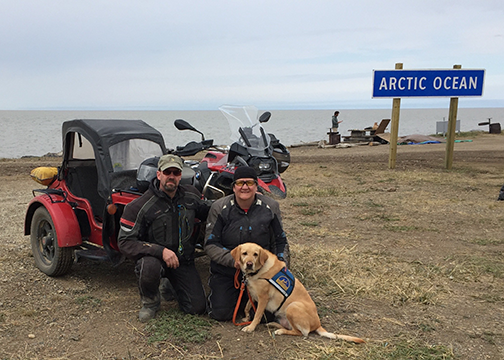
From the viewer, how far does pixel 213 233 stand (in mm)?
4449

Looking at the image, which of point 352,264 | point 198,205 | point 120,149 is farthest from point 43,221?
point 352,264

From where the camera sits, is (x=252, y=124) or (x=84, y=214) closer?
(x=84, y=214)

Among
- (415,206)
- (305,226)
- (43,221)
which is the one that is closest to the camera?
(43,221)

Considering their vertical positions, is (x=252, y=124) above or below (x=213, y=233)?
above

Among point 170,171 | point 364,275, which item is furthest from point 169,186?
point 364,275

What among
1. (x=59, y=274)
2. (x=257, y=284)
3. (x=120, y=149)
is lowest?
(x=59, y=274)

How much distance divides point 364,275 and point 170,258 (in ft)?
7.92

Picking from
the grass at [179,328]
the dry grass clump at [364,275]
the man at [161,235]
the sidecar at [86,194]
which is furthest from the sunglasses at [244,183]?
the dry grass clump at [364,275]

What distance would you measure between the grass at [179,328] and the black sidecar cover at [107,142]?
1.38 meters

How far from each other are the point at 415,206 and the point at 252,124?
4.69 metres

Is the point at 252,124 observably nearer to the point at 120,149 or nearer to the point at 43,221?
the point at 120,149

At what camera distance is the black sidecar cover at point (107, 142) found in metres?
4.87

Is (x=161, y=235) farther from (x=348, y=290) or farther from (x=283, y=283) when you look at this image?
(x=348, y=290)

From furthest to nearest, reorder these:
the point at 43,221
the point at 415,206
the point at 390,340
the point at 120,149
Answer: the point at 415,206 < the point at 43,221 < the point at 120,149 < the point at 390,340
